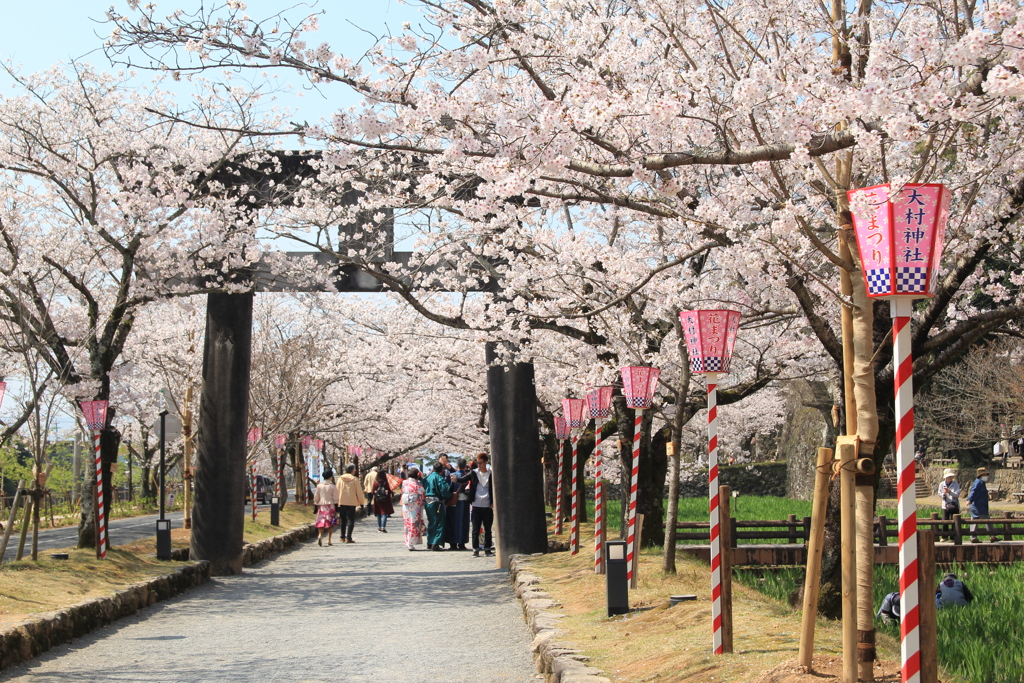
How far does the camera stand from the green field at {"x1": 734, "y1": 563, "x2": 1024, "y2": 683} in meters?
5.61

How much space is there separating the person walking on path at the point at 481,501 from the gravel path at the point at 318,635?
9.75 feet

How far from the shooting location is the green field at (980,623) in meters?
5.61

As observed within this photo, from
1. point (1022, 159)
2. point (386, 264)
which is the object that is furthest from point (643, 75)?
point (386, 264)

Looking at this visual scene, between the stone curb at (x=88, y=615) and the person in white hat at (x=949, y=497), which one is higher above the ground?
the person in white hat at (x=949, y=497)

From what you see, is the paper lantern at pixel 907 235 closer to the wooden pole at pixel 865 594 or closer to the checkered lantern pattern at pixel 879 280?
the checkered lantern pattern at pixel 879 280

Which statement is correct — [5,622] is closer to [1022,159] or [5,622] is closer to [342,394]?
[1022,159]

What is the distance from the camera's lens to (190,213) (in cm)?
1418

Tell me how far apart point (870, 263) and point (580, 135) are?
5.79 feet

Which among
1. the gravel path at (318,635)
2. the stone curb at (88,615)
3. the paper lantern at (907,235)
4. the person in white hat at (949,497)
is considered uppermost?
the paper lantern at (907,235)

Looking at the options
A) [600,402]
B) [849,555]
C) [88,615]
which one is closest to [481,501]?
[600,402]

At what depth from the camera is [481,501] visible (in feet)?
57.6

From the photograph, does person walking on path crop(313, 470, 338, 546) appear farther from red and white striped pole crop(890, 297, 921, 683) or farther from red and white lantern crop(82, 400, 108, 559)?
red and white striped pole crop(890, 297, 921, 683)

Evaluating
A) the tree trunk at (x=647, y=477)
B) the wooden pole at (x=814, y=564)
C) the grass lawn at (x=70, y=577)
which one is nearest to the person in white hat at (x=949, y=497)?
the tree trunk at (x=647, y=477)

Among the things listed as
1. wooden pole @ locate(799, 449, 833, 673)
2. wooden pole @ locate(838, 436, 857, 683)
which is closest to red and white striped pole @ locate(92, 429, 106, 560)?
wooden pole @ locate(799, 449, 833, 673)
